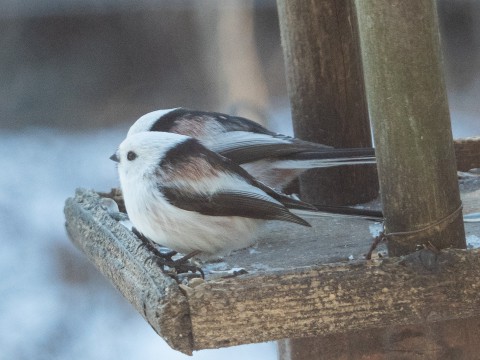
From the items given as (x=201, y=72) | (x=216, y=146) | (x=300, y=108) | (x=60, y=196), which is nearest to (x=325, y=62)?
(x=300, y=108)

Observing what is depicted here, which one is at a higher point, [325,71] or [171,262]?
[325,71]

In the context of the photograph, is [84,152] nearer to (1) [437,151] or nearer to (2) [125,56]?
(2) [125,56]

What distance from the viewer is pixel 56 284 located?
438cm

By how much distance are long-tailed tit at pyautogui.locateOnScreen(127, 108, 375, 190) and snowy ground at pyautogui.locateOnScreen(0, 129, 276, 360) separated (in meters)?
1.01

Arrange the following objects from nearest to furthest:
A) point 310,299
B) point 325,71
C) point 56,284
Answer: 1. point 310,299
2. point 325,71
3. point 56,284

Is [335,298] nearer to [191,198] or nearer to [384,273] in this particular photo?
[384,273]

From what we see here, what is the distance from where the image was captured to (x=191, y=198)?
2398 millimetres

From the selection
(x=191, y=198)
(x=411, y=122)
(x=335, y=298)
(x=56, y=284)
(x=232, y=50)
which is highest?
(x=232, y=50)

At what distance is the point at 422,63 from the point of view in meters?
2.12

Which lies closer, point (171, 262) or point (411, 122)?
point (411, 122)

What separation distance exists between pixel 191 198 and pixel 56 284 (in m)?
2.09

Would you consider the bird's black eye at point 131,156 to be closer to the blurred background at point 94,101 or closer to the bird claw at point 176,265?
the bird claw at point 176,265

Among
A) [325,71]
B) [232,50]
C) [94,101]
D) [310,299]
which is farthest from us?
[94,101]

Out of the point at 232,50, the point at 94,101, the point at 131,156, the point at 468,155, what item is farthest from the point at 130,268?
the point at 94,101
